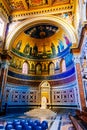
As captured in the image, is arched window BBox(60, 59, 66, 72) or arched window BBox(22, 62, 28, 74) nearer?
arched window BBox(60, 59, 66, 72)

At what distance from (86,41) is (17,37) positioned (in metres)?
7.90

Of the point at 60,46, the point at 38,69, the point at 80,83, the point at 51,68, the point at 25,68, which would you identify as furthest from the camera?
the point at 38,69

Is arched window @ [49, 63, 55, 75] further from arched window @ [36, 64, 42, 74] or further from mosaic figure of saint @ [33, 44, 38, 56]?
mosaic figure of saint @ [33, 44, 38, 56]

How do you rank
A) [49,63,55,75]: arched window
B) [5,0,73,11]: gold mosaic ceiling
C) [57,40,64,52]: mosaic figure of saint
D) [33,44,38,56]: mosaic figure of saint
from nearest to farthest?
[5,0,73,11]: gold mosaic ceiling, [57,40,64,52]: mosaic figure of saint, [49,63,55,75]: arched window, [33,44,38,56]: mosaic figure of saint

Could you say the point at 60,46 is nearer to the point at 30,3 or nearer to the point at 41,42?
the point at 41,42

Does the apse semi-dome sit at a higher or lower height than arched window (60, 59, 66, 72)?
higher

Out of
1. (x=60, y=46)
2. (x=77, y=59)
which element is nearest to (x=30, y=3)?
(x=60, y=46)

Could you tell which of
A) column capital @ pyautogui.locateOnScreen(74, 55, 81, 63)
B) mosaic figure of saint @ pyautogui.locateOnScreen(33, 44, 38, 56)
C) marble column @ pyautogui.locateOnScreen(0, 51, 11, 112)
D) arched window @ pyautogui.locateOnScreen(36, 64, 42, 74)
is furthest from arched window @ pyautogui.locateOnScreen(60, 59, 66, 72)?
marble column @ pyautogui.locateOnScreen(0, 51, 11, 112)

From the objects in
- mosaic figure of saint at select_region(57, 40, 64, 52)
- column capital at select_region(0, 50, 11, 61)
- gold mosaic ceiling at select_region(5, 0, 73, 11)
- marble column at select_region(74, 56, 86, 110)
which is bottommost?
marble column at select_region(74, 56, 86, 110)

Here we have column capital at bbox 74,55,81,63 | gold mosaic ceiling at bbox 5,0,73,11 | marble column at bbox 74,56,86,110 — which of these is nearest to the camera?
marble column at bbox 74,56,86,110

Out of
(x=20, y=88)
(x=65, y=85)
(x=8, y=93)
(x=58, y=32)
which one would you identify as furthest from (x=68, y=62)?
(x=8, y=93)

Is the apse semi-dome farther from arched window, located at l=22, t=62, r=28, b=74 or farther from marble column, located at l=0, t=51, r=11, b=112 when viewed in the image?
marble column, located at l=0, t=51, r=11, b=112

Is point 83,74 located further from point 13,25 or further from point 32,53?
point 13,25

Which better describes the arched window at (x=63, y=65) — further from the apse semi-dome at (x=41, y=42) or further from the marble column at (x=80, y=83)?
the marble column at (x=80, y=83)
